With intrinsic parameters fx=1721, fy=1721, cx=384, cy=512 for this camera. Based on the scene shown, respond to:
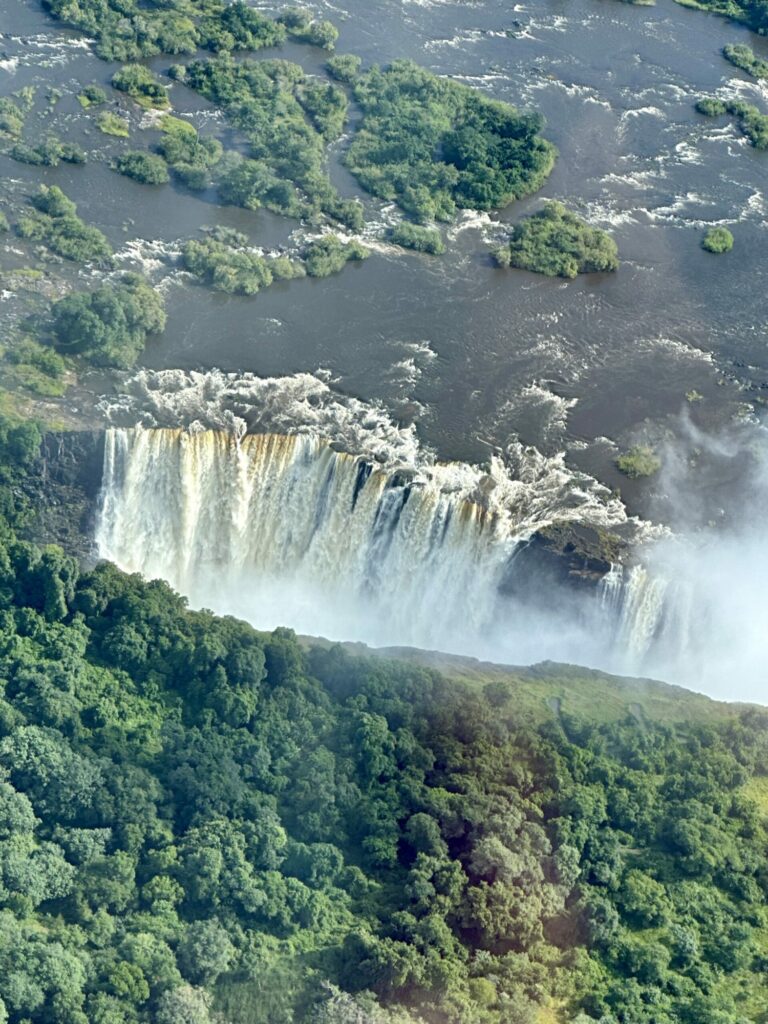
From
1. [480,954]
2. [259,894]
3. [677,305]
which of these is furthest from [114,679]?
[677,305]

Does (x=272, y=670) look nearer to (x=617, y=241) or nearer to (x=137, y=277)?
(x=137, y=277)

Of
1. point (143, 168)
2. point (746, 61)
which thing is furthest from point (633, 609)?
point (746, 61)

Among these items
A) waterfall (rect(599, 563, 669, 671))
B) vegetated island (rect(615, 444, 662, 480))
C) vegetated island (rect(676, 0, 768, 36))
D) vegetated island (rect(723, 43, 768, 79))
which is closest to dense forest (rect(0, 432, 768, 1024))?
waterfall (rect(599, 563, 669, 671))

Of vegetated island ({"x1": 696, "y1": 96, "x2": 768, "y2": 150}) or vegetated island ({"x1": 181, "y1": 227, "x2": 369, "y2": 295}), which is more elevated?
vegetated island ({"x1": 696, "y1": 96, "x2": 768, "y2": 150})

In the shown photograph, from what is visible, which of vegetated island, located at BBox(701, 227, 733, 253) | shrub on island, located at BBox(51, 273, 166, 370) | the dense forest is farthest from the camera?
vegetated island, located at BBox(701, 227, 733, 253)

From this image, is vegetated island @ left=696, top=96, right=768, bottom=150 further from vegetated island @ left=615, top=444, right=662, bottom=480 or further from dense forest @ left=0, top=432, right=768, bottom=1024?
dense forest @ left=0, top=432, right=768, bottom=1024

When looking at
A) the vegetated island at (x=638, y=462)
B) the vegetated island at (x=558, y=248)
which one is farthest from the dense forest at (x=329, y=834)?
the vegetated island at (x=558, y=248)

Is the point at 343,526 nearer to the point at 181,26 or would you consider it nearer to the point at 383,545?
the point at 383,545

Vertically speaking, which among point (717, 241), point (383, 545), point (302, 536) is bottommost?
point (302, 536)
